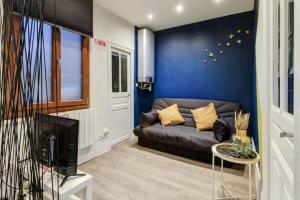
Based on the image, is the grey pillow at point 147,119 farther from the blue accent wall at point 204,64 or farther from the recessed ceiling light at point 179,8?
the recessed ceiling light at point 179,8

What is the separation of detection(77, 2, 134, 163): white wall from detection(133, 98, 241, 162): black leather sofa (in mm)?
710

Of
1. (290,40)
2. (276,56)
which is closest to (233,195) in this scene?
(276,56)

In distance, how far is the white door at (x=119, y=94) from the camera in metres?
3.34

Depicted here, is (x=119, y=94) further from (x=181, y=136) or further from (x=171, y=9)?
(x=171, y=9)

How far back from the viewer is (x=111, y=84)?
3.25m

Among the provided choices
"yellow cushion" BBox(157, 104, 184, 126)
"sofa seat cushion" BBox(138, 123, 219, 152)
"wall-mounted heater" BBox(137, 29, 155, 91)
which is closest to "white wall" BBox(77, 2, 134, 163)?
"wall-mounted heater" BBox(137, 29, 155, 91)

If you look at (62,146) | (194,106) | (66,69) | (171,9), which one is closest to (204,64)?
(194,106)

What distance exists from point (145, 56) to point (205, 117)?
6.11 feet

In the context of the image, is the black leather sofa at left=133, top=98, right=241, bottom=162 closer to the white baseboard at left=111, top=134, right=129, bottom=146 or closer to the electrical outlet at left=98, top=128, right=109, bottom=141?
the white baseboard at left=111, top=134, right=129, bottom=146

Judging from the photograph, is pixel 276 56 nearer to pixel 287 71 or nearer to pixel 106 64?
Answer: pixel 287 71

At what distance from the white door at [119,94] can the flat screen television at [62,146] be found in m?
2.04

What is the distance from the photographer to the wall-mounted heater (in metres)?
3.78

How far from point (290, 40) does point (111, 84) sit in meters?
2.83

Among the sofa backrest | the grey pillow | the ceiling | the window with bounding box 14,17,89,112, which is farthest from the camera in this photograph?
the grey pillow
